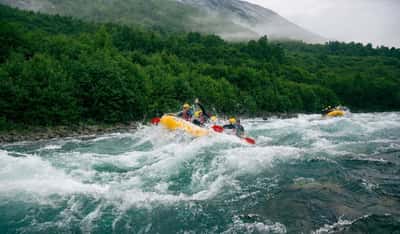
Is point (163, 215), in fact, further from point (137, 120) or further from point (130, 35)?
point (130, 35)

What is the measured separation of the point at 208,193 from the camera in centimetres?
912

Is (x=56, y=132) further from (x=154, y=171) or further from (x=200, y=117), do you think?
(x=154, y=171)

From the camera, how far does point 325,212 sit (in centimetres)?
732

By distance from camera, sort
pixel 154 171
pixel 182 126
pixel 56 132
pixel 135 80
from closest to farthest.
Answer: pixel 154 171, pixel 182 126, pixel 56 132, pixel 135 80

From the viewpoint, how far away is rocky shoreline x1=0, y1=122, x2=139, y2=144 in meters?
24.1

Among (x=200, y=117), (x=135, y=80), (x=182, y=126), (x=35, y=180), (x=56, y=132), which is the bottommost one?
(x=56, y=132)

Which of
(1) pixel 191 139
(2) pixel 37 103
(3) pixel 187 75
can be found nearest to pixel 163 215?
(1) pixel 191 139

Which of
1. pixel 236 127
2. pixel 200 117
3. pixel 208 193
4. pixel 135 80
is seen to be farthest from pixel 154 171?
pixel 135 80

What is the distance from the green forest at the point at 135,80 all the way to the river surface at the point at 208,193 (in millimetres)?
19233

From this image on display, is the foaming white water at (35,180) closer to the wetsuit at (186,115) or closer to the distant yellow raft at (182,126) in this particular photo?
the distant yellow raft at (182,126)

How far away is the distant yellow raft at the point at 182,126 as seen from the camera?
17.3 metres

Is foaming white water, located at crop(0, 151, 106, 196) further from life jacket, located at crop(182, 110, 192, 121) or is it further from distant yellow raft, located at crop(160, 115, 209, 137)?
life jacket, located at crop(182, 110, 192, 121)

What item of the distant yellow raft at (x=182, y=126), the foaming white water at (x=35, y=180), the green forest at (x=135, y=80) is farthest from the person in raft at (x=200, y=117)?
the green forest at (x=135, y=80)

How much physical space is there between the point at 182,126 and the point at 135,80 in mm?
24904
